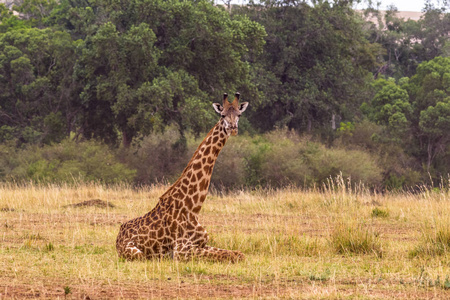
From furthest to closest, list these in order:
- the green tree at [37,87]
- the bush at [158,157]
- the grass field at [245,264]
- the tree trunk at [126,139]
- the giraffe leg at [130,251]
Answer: the green tree at [37,87]
the tree trunk at [126,139]
the bush at [158,157]
the giraffe leg at [130,251]
the grass field at [245,264]

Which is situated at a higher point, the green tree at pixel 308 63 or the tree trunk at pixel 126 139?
the green tree at pixel 308 63

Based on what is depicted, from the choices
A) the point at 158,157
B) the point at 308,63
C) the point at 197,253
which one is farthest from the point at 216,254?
the point at 308,63

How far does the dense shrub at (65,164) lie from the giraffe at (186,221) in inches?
738

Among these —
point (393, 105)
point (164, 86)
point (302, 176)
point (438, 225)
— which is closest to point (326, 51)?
point (393, 105)

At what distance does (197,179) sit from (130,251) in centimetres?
133

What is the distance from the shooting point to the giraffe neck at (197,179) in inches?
346

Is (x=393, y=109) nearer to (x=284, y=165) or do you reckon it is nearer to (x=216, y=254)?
(x=284, y=165)

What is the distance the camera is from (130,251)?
876cm

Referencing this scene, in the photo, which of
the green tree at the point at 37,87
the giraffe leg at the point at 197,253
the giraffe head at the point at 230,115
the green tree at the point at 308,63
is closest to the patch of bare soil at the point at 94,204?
the giraffe leg at the point at 197,253

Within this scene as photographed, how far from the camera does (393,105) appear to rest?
129 ft

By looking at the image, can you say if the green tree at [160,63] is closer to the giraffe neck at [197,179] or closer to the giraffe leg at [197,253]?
the giraffe neck at [197,179]

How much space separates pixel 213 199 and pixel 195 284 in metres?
13.4

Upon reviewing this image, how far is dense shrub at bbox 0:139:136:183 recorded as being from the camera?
27969 mm

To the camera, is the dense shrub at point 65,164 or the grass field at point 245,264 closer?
the grass field at point 245,264
